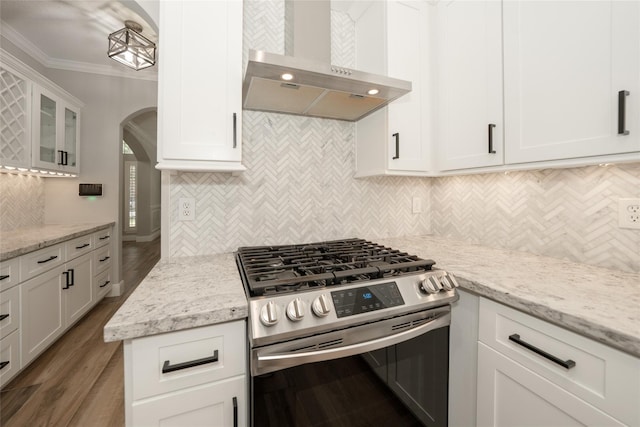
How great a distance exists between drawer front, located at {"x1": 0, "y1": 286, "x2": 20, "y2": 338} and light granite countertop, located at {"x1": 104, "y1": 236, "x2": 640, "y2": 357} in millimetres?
1304

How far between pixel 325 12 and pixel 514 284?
1599mm

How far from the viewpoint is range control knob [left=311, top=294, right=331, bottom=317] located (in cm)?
84

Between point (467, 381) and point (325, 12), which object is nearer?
point (467, 381)

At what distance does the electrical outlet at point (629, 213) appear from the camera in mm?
1085

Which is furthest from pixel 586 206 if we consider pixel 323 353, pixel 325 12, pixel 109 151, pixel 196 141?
pixel 109 151

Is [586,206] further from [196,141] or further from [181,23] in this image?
[181,23]

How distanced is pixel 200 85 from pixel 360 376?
142cm

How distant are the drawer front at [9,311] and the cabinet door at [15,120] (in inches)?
42.1

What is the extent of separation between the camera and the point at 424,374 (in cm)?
118

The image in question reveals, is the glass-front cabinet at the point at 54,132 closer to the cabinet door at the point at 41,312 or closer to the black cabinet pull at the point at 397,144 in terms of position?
the cabinet door at the point at 41,312

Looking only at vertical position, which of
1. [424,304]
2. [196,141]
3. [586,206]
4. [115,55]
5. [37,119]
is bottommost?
[424,304]

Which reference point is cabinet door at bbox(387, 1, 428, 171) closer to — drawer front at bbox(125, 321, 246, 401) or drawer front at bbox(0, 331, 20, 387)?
drawer front at bbox(125, 321, 246, 401)

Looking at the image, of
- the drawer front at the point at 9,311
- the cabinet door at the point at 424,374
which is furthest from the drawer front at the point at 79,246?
the cabinet door at the point at 424,374

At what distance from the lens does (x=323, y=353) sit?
86 cm
